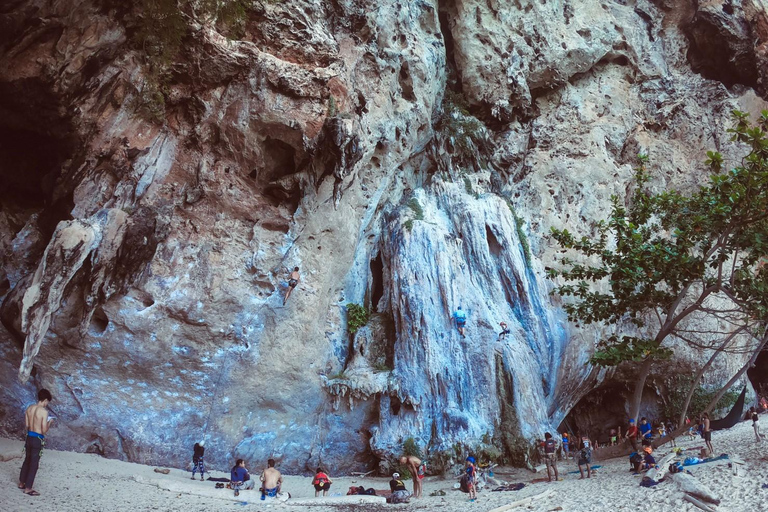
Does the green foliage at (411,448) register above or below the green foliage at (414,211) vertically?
below

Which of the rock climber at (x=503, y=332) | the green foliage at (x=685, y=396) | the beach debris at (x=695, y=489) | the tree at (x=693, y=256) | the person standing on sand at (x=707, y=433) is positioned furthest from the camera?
the green foliage at (x=685, y=396)

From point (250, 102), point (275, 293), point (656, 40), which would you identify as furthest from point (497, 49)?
point (275, 293)

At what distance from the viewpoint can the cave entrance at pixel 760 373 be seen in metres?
20.8

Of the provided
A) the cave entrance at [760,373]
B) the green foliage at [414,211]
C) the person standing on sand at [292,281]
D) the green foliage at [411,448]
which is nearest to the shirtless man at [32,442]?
the person standing on sand at [292,281]

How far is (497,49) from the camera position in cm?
1900

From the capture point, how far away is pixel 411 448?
41.2ft

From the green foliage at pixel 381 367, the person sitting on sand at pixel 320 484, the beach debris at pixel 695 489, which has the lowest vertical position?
the beach debris at pixel 695 489

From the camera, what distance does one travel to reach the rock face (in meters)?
10.5

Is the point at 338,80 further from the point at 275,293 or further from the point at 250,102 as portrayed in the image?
the point at 275,293

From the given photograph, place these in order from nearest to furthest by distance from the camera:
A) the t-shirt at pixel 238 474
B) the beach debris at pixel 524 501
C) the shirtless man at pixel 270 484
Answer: the beach debris at pixel 524 501 → the shirtless man at pixel 270 484 → the t-shirt at pixel 238 474

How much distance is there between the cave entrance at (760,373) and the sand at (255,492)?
1240cm

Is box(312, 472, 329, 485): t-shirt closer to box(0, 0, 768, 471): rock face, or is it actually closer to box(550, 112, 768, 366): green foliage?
box(0, 0, 768, 471): rock face

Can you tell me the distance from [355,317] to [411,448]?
3880mm

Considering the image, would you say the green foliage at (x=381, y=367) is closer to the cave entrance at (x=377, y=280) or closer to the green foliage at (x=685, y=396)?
the cave entrance at (x=377, y=280)
